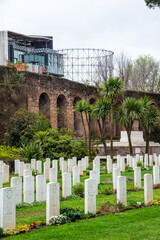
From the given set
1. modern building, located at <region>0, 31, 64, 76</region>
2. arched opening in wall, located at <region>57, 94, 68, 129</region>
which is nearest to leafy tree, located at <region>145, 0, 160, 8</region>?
arched opening in wall, located at <region>57, 94, 68, 129</region>

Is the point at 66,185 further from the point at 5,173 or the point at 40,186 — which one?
the point at 5,173

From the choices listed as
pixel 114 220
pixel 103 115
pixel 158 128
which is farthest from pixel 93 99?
pixel 114 220

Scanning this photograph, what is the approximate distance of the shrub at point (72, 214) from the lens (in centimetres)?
693

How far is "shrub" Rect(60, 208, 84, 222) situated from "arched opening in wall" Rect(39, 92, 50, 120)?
60.7 ft

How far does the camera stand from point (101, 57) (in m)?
44.3

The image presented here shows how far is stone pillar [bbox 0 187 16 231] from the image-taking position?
610cm

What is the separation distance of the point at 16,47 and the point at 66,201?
36.9 metres

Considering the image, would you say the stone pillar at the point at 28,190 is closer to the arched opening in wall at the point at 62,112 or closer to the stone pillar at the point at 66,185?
the stone pillar at the point at 66,185

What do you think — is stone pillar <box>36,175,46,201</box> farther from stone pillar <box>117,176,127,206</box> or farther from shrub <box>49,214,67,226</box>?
shrub <box>49,214,67,226</box>

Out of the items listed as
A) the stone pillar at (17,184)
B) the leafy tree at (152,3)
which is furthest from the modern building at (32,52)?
the stone pillar at (17,184)

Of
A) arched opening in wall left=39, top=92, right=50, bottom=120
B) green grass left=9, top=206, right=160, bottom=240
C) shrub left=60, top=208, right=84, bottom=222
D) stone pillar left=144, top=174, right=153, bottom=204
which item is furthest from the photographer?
arched opening in wall left=39, top=92, right=50, bottom=120

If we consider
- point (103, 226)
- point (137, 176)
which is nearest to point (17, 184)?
point (103, 226)

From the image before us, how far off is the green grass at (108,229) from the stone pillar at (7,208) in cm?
33

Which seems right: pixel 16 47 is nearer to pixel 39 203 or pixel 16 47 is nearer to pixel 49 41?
pixel 49 41
